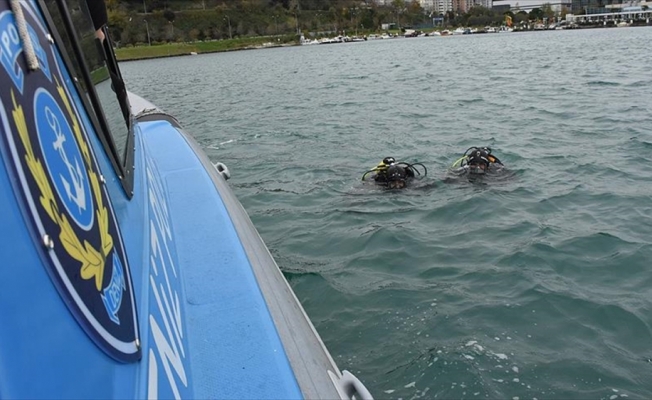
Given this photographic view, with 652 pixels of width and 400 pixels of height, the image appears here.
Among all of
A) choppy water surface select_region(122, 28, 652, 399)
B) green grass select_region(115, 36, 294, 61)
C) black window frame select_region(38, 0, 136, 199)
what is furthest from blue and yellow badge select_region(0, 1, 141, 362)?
green grass select_region(115, 36, 294, 61)

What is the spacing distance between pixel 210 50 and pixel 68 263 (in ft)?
381

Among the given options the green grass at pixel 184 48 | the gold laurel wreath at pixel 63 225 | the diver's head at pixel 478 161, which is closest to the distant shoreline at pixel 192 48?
the green grass at pixel 184 48

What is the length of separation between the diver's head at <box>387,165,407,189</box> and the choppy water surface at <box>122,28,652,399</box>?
195 mm

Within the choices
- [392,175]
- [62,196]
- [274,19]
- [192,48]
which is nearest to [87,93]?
[62,196]

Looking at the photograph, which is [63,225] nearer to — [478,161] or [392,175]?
[392,175]

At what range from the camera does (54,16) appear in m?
1.86

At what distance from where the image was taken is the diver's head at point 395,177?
25.1ft

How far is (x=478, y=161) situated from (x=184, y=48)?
4295 inches

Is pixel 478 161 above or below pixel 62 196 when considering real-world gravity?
below

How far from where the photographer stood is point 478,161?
7.79m

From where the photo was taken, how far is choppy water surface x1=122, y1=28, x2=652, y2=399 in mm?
3777

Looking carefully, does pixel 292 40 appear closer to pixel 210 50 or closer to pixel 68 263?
pixel 210 50

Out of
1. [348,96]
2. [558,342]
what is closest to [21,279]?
[558,342]

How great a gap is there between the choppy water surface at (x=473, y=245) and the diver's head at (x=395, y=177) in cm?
20
